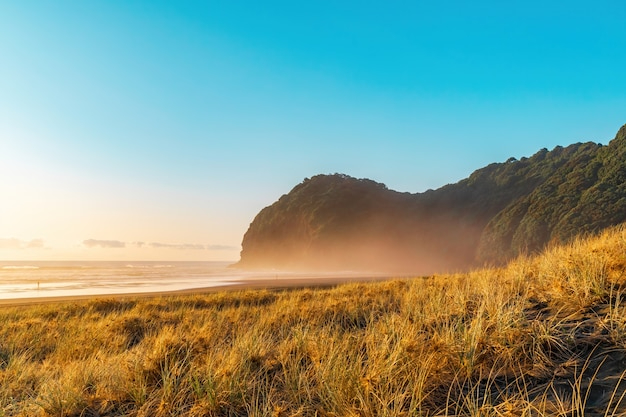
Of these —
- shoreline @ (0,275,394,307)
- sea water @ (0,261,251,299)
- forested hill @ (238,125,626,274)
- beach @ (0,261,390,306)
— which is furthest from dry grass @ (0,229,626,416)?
forested hill @ (238,125,626,274)

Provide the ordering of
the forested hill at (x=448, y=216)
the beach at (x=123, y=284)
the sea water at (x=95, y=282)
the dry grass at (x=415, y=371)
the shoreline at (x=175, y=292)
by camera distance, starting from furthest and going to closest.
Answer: the forested hill at (x=448, y=216)
the sea water at (x=95, y=282)
the beach at (x=123, y=284)
the shoreline at (x=175, y=292)
the dry grass at (x=415, y=371)

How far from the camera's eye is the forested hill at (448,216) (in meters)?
46.6

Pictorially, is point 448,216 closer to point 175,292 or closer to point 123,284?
point 123,284

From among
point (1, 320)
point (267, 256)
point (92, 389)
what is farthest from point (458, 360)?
point (267, 256)

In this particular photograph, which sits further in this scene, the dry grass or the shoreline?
the shoreline

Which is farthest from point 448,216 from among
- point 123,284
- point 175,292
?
point 175,292

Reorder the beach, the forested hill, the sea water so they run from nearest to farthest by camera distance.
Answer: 1. the beach
2. the sea water
3. the forested hill

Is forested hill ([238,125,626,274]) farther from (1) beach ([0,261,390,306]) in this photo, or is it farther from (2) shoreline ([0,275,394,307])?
(2) shoreline ([0,275,394,307])

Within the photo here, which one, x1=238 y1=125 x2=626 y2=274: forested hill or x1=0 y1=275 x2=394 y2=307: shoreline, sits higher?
x1=238 y1=125 x2=626 y2=274: forested hill

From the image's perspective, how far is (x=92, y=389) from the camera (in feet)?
16.5

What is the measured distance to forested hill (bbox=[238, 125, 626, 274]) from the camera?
4656cm

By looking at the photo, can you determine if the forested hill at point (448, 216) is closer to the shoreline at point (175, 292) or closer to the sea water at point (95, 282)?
the shoreline at point (175, 292)

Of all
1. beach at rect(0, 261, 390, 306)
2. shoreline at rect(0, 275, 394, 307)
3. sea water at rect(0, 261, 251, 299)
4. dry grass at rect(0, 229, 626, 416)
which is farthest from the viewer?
sea water at rect(0, 261, 251, 299)

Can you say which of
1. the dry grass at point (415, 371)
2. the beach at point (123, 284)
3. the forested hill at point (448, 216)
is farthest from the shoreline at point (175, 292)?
the forested hill at point (448, 216)
